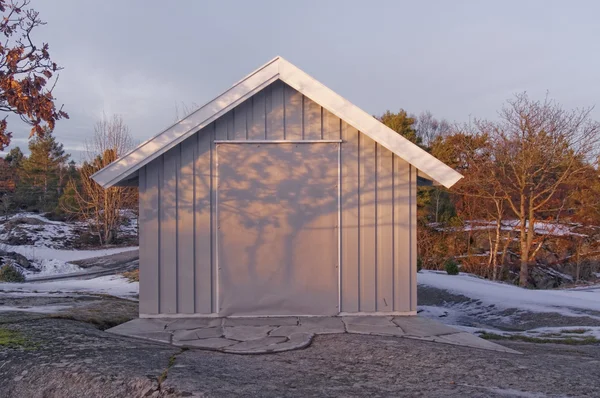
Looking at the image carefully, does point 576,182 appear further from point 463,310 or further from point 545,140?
point 463,310

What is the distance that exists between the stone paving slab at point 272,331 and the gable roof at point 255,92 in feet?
6.74

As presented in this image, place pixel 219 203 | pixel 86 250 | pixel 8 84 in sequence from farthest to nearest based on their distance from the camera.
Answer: pixel 86 250
pixel 219 203
pixel 8 84

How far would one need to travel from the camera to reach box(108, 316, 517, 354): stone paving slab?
246 inches

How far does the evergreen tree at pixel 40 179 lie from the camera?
34.9m

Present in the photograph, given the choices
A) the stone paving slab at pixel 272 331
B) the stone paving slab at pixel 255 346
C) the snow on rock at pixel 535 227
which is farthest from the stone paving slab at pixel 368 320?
the snow on rock at pixel 535 227

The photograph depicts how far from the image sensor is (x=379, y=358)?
220 inches

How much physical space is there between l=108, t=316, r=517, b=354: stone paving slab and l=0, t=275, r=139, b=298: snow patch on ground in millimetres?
4383

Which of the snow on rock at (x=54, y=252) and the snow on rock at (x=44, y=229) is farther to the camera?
the snow on rock at (x=44, y=229)

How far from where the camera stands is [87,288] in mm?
12773

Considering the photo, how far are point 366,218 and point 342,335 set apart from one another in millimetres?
1891

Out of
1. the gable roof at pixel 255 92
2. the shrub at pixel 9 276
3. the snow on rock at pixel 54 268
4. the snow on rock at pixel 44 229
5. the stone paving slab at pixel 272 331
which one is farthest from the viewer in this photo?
the snow on rock at pixel 44 229

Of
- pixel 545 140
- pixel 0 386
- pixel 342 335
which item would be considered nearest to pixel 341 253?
pixel 342 335

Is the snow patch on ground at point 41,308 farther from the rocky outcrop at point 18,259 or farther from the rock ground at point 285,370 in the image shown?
the rocky outcrop at point 18,259

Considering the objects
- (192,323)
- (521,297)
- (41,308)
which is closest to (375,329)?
(192,323)
